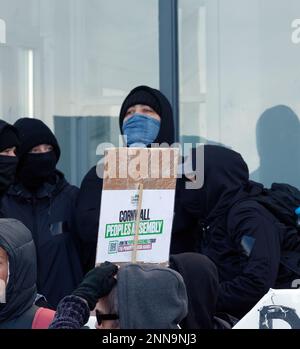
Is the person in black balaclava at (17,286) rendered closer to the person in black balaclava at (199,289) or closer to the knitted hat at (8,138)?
the person in black balaclava at (199,289)

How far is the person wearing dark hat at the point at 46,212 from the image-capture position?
12.1 feet

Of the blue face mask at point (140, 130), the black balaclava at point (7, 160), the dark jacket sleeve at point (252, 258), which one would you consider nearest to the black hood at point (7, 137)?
the black balaclava at point (7, 160)

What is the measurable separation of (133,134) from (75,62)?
5.68ft

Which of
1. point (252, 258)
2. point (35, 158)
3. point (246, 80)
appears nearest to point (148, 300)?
point (252, 258)

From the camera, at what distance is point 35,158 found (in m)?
3.75

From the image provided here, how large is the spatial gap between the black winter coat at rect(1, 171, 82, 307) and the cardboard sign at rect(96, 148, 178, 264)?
116 cm

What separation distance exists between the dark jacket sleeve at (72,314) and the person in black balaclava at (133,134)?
4.88 feet

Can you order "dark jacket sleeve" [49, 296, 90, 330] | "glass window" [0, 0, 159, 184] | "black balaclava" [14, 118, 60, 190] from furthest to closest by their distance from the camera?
1. "glass window" [0, 0, 159, 184]
2. "black balaclava" [14, 118, 60, 190]
3. "dark jacket sleeve" [49, 296, 90, 330]

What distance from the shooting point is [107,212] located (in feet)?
8.41

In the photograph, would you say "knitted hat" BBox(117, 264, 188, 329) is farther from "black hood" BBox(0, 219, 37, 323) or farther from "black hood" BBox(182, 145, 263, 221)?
"black hood" BBox(182, 145, 263, 221)

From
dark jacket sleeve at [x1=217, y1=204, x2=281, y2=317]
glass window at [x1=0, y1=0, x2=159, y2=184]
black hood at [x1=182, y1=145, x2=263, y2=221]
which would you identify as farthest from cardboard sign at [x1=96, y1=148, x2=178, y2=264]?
glass window at [x1=0, y1=0, x2=159, y2=184]

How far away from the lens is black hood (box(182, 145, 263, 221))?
10.9ft
